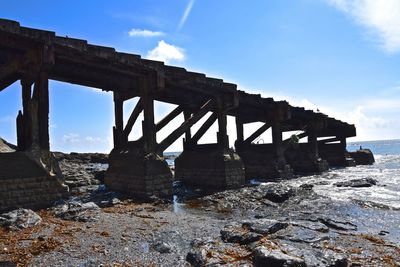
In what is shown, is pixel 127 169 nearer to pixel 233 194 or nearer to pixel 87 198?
pixel 87 198

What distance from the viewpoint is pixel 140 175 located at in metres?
12.4

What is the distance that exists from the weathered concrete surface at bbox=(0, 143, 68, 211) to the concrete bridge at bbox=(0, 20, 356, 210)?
1.0 inches

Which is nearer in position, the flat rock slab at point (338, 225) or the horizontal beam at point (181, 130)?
the flat rock slab at point (338, 225)

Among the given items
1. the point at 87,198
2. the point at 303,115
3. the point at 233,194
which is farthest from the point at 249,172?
the point at 87,198

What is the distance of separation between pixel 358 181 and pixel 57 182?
566 inches

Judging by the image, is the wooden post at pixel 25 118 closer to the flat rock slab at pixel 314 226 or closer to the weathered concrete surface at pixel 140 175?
the weathered concrete surface at pixel 140 175

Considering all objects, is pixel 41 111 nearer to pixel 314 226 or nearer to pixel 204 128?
pixel 204 128

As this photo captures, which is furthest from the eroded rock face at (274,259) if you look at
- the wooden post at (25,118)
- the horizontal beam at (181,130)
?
the horizontal beam at (181,130)

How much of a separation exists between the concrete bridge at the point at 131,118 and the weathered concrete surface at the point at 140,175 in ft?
0.12

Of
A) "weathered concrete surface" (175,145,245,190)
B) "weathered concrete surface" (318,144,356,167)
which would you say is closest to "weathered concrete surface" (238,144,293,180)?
"weathered concrete surface" (175,145,245,190)

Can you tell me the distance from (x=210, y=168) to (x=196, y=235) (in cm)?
904

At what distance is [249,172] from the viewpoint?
21.7m

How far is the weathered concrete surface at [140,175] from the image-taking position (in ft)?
40.4

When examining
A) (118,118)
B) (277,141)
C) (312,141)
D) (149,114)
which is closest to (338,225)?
(149,114)
